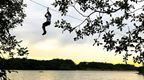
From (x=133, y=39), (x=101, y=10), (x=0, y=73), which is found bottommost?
(x=0, y=73)

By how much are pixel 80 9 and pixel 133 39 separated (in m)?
2.64

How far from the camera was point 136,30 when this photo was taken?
1764 centimetres

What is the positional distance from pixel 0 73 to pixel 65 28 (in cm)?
460

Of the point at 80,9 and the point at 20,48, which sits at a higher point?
the point at 80,9

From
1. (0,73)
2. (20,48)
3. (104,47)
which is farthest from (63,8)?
(20,48)

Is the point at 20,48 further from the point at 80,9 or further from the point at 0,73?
the point at 80,9

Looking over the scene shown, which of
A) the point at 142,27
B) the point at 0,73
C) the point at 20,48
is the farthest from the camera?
the point at 20,48

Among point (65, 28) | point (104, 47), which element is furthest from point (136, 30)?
point (65, 28)

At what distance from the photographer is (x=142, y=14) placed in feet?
58.4

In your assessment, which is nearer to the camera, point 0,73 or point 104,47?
point 104,47

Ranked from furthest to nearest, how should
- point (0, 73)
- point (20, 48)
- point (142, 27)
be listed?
point (20, 48)
point (0, 73)
point (142, 27)

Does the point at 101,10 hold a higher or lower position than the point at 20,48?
higher

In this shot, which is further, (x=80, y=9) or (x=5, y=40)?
(x=5, y=40)

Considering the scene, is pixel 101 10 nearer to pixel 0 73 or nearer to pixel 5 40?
pixel 0 73
